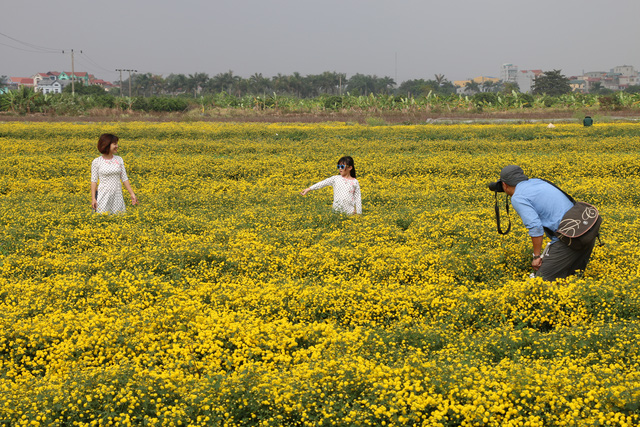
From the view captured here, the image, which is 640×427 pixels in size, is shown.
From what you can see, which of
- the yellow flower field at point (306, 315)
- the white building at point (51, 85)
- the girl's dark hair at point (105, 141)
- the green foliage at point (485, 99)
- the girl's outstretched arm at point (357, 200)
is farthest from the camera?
the white building at point (51, 85)

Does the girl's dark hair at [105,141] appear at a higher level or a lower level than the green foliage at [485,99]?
lower

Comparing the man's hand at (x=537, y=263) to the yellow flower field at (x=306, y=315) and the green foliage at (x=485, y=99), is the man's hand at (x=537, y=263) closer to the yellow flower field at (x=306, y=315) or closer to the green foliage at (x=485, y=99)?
the yellow flower field at (x=306, y=315)

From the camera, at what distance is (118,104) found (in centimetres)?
5044

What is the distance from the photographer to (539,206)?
683 cm

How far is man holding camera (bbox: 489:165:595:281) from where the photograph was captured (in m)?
6.77

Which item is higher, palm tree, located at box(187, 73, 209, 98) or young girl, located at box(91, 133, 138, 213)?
palm tree, located at box(187, 73, 209, 98)

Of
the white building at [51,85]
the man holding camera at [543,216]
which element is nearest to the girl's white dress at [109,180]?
the man holding camera at [543,216]

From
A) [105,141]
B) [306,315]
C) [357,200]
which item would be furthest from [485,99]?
[306,315]

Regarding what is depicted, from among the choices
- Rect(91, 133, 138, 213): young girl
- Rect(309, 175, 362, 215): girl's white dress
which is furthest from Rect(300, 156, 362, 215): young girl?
Rect(91, 133, 138, 213): young girl

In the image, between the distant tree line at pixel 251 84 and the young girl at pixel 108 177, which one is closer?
the young girl at pixel 108 177

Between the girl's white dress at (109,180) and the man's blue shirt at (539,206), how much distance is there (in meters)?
6.54

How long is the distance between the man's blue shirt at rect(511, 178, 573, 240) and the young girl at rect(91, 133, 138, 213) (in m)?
6.44

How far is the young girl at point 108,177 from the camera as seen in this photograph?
9617mm

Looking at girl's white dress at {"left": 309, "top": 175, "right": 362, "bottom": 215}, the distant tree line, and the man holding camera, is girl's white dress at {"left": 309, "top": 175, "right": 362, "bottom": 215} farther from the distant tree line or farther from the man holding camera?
the distant tree line
